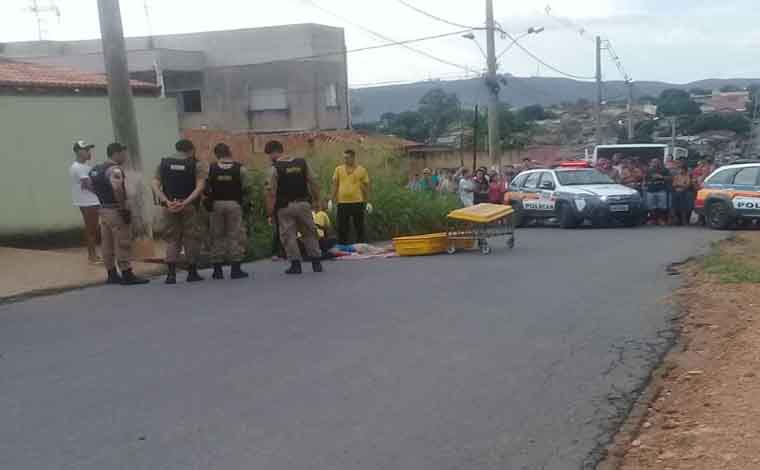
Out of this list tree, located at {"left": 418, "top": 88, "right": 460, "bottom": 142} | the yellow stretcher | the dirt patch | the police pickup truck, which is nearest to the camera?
the dirt patch

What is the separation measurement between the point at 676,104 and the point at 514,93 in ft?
32.5

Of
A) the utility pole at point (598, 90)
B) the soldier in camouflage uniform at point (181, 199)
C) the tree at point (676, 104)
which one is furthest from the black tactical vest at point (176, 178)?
the tree at point (676, 104)

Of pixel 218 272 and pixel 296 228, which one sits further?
pixel 296 228

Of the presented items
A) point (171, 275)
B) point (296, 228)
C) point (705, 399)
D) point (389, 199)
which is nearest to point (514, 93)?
point (389, 199)

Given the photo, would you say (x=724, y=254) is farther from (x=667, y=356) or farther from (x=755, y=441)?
(x=755, y=441)

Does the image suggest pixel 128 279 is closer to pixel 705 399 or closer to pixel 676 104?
pixel 705 399

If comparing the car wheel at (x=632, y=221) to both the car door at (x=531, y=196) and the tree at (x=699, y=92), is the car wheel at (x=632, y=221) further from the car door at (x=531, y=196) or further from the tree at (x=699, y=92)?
the tree at (x=699, y=92)

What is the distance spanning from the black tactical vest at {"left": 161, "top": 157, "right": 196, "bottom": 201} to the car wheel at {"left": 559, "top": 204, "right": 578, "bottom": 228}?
521 inches

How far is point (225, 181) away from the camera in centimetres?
1150

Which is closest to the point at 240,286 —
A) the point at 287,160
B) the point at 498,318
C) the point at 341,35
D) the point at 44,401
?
the point at 287,160

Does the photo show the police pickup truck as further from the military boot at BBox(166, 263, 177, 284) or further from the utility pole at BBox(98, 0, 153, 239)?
the military boot at BBox(166, 263, 177, 284)

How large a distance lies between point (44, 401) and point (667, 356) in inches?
174

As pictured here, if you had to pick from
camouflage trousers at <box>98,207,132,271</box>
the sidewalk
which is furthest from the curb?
camouflage trousers at <box>98,207,132,271</box>

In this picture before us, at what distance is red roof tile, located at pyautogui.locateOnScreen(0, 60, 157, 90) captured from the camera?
15762mm
